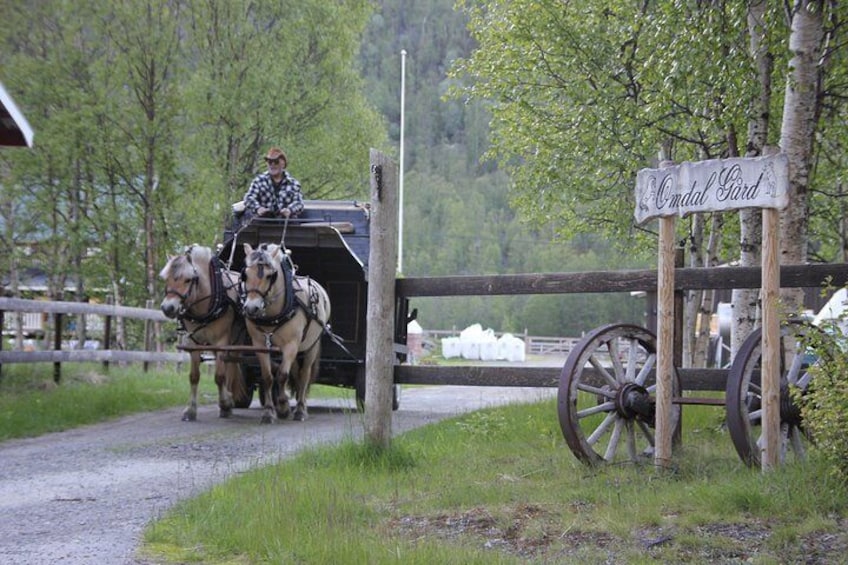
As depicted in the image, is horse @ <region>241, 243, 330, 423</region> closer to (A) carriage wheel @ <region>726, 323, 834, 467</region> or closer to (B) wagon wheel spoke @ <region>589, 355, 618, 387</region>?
(B) wagon wheel spoke @ <region>589, 355, 618, 387</region>

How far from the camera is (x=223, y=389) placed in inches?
542

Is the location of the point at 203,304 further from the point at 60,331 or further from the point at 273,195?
the point at 60,331

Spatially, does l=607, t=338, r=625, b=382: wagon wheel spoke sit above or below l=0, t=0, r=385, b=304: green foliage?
below

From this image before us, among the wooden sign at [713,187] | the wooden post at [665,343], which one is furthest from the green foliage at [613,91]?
the wooden post at [665,343]

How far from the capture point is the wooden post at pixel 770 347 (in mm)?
6645

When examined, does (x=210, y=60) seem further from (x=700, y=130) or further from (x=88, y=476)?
(x=88, y=476)


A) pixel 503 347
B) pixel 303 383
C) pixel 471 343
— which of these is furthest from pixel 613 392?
pixel 471 343

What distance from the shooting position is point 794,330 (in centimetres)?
696

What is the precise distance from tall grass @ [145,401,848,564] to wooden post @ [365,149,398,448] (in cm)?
26

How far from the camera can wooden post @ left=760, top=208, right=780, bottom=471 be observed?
6.64m

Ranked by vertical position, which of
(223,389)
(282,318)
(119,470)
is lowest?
(119,470)

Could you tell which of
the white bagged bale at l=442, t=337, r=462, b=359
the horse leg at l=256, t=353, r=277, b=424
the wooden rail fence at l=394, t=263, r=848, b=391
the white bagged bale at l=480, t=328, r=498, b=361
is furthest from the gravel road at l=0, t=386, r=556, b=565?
the white bagged bale at l=442, t=337, r=462, b=359

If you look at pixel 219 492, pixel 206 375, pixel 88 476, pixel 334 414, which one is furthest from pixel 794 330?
pixel 206 375

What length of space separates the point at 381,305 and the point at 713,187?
106 inches
